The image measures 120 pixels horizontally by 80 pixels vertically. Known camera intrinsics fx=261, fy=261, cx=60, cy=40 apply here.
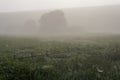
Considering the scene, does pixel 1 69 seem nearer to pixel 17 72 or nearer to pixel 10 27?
pixel 17 72

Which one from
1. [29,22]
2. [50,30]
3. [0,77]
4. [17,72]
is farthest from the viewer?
[29,22]

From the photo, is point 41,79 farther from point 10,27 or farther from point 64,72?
point 10,27

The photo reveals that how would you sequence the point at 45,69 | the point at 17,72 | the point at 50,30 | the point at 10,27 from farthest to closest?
the point at 10,27, the point at 50,30, the point at 45,69, the point at 17,72

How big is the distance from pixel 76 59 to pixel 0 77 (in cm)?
729

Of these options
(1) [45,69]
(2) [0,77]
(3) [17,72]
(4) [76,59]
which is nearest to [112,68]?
(4) [76,59]

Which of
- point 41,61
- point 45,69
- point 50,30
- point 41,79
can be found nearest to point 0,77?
point 41,79

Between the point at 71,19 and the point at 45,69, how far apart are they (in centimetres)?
13578

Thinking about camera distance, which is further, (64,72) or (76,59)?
(76,59)

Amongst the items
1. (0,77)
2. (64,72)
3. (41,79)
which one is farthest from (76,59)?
(0,77)

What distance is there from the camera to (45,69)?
14719 millimetres

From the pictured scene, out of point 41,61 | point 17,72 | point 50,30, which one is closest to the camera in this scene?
point 17,72

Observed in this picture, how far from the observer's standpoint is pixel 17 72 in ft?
44.1

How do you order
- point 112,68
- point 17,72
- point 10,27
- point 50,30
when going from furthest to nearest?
point 10,27 < point 50,30 < point 112,68 < point 17,72

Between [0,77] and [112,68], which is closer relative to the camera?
[0,77]
